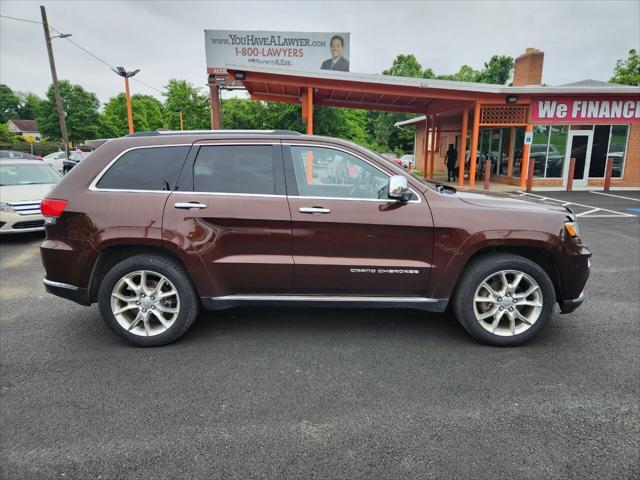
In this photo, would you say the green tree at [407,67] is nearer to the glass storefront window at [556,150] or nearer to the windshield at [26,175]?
the glass storefront window at [556,150]

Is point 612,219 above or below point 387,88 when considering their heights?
below

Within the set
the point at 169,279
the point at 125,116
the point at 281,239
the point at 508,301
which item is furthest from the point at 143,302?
the point at 125,116

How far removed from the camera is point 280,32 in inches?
1177

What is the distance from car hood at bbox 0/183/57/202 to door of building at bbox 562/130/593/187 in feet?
59.7

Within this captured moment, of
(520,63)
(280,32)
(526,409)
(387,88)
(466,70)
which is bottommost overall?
(526,409)

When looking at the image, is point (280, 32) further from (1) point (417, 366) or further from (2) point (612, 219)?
(1) point (417, 366)

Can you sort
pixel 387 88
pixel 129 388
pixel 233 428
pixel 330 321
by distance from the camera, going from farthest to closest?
pixel 387 88 → pixel 330 321 → pixel 129 388 → pixel 233 428

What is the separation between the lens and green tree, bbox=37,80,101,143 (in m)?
57.1

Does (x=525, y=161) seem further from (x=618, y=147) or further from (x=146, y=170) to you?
(x=146, y=170)

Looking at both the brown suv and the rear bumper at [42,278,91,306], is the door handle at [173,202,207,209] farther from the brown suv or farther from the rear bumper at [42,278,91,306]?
the rear bumper at [42,278,91,306]

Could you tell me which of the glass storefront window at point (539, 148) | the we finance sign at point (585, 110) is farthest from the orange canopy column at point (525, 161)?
the we finance sign at point (585, 110)

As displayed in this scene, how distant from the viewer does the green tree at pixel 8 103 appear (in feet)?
374

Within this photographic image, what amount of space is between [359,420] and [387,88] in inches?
580

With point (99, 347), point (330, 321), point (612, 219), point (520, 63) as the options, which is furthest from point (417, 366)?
point (520, 63)
